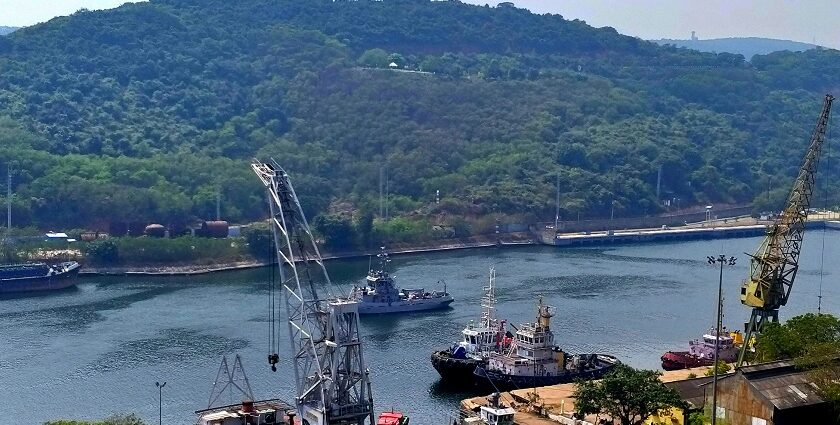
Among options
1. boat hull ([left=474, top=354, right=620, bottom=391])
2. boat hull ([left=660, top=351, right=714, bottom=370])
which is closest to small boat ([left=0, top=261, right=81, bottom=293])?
boat hull ([left=474, top=354, right=620, bottom=391])

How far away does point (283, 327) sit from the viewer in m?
51.6

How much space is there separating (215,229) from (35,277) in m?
16.1

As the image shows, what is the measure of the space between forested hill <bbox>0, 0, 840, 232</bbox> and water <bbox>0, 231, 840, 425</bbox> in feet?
49.4

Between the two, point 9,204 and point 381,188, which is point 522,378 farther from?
point 381,188

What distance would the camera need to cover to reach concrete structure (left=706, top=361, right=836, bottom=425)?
96.4 ft

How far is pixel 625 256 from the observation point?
80.0 m

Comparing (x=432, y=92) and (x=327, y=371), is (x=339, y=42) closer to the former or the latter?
(x=432, y=92)

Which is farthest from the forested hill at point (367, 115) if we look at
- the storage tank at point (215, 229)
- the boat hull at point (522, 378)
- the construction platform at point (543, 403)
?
the construction platform at point (543, 403)

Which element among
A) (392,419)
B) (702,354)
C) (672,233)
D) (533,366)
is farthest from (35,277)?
(672,233)

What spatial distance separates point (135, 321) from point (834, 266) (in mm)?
Answer: 43726

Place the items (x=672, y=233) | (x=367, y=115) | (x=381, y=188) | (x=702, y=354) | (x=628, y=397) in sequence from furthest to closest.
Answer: (x=367, y=115) → (x=381, y=188) → (x=672, y=233) → (x=702, y=354) → (x=628, y=397)

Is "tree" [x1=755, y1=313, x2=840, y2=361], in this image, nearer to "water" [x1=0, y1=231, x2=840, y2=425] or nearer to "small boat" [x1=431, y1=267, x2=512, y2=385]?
"water" [x1=0, y1=231, x2=840, y2=425]

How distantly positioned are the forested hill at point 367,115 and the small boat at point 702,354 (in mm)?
43112

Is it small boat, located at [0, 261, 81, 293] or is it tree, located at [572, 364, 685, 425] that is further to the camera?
small boat, located at [0, 261, 81, 293]
